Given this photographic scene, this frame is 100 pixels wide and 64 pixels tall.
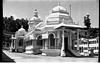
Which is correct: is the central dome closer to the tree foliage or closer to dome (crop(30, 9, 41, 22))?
dome (crop(30, 9, 41, 22))

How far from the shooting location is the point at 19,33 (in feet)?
131

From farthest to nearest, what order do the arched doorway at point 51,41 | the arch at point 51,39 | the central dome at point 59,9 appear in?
the central dome at point 59,9, the arch at point 51,39, the arched doorway at point 51,41

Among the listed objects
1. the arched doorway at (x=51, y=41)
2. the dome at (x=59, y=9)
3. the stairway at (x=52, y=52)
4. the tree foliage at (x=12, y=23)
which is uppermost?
the dome at (x=59, y=9)

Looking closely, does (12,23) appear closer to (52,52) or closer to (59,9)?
(59,9)

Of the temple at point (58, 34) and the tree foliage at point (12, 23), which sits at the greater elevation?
the tree foliage at point (12, 23)

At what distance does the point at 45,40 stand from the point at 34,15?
45.4ft

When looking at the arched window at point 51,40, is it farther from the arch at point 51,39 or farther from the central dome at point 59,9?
the central dome at point 59,9

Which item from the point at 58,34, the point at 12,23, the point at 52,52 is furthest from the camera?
the point at 12,23

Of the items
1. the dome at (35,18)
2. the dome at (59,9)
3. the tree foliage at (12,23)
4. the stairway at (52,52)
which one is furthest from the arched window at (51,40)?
the tree foliage at (12,23)

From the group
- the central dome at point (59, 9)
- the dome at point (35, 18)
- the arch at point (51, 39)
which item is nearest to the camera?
the arch at point (51, 39)

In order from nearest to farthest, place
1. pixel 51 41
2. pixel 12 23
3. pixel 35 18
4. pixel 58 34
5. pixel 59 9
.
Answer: pixel 58 34 → pixel 51 41 → pixel 59 9 → pixel 35 18 → pixel 12 23

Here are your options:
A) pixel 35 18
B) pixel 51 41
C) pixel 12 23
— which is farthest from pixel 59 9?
pixel 12 23

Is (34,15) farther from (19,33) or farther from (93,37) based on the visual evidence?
(93,37)

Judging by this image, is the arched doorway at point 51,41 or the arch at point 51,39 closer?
the arched doorway at point 51,41
